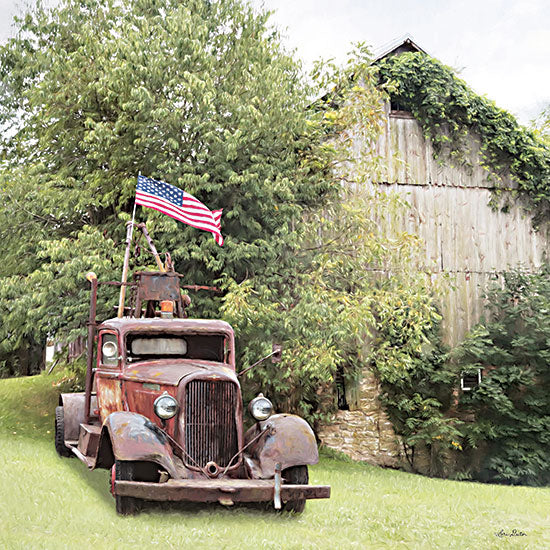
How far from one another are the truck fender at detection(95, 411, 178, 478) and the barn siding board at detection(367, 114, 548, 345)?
30.2ft

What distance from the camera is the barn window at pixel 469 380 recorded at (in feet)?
48.4

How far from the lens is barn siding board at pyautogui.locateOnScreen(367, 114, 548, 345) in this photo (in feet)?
50.7

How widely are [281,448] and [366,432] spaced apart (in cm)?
751

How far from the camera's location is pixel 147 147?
12.4 m

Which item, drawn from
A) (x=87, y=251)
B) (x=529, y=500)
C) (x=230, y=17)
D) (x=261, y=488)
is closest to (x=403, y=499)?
(x=529, y=500)

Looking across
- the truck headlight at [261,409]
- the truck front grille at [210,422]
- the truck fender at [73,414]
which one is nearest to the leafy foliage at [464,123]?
the truck fender at [73,414]

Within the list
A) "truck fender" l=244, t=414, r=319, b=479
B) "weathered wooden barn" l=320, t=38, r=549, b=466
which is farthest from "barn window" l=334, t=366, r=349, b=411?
"truck fender" l=244, t=414, r=319, b=479

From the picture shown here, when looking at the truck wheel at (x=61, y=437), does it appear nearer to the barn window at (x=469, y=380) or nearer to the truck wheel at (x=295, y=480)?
the truck wheel at (x=295, y=480)

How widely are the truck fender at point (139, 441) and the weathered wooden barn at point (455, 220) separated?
30.4 feet

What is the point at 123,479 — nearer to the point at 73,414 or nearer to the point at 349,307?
the point at 73,414

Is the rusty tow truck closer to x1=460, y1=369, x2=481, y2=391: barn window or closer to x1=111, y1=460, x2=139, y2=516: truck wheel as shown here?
x1=111, y1=460, x2=139, y2=516: truck wheel

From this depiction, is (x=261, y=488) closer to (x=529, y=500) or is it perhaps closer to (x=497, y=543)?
(x=497, y=543)

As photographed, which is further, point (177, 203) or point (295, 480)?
point (177, 203)

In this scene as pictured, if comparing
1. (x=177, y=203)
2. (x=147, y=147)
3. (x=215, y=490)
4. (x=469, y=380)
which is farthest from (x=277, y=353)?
(x=469, y=380)
